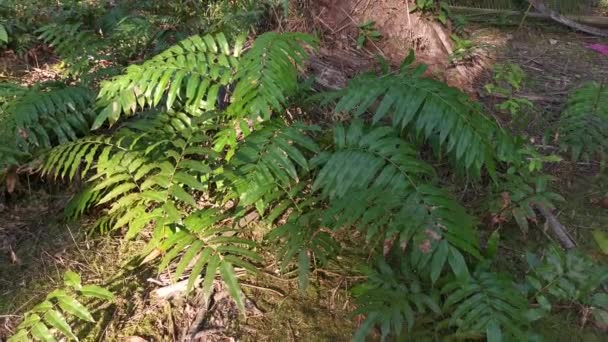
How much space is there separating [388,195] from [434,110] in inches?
20.6

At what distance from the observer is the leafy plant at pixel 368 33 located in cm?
330

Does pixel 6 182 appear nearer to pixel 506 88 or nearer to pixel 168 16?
pixel 168 16

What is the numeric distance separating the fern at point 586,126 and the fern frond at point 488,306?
3.87ft

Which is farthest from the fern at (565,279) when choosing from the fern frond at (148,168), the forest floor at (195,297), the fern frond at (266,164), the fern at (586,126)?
the fern frond at (148,168)

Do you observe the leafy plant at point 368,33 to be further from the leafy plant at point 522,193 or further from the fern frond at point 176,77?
the leafy plant at point 522,193

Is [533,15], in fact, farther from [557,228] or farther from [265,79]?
[265,79]

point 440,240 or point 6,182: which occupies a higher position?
point 6,182

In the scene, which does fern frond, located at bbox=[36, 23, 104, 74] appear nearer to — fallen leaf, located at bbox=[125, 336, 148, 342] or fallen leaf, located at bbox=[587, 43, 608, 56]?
fallen leaf, located at bbox=[125, 336, 148, 342]

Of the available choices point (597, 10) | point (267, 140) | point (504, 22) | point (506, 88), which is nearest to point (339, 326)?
point (267, 140)

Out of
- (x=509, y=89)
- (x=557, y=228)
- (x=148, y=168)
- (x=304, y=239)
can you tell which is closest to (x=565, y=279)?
(x=557, y=228)

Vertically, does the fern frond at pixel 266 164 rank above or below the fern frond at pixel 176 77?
below

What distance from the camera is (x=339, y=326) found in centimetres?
200

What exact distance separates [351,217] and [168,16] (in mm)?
2622

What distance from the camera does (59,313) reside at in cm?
191
